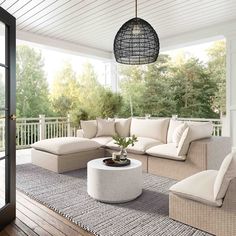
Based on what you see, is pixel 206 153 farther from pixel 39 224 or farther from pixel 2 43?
pixel 2 43

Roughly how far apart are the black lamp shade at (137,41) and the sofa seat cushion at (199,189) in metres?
1.73

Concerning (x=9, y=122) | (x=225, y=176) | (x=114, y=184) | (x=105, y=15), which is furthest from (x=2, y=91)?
(x=105, y=15)

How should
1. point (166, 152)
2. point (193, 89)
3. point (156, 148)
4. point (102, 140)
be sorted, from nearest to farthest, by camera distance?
point (166, 152)
point (156, 148)
point (102, 140)
point (193, 89)

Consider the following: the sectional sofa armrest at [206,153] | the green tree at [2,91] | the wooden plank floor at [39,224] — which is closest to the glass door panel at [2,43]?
the green tree at [2,91]

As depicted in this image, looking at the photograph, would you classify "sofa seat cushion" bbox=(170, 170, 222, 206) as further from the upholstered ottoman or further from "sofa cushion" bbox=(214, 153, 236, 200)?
the upholstered ottoman

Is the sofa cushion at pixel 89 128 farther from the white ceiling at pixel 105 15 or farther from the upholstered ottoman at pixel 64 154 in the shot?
the white ceiling at pixel 105 15

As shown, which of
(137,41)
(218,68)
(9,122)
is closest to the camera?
(9,122)

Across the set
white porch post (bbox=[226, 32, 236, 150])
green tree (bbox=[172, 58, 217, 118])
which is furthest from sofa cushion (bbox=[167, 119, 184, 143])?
green tree (bbox=[172, 58, 217, 118])

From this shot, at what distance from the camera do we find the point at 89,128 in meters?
5.12

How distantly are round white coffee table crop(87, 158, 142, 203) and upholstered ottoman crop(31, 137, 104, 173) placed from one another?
1.29 m

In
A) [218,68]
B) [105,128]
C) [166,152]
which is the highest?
[218,68]

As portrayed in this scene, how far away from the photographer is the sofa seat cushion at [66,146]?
4074mm

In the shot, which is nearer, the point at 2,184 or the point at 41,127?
the point at 2,184

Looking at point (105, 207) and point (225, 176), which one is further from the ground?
point (225, 176)
